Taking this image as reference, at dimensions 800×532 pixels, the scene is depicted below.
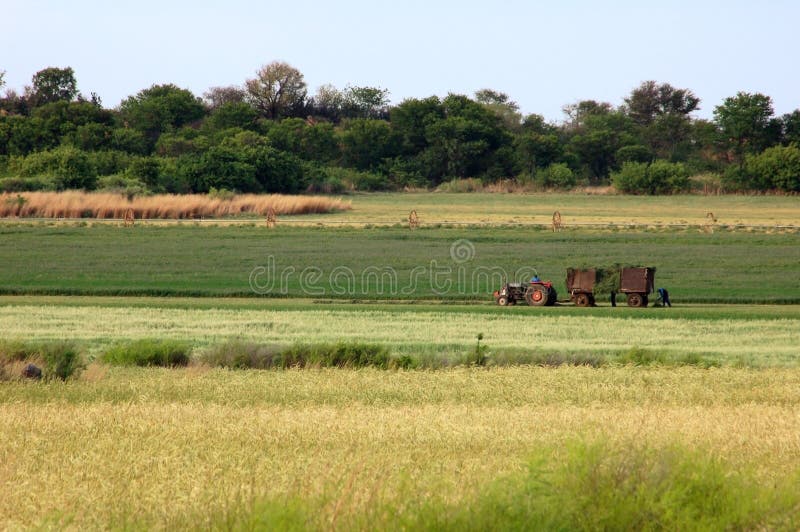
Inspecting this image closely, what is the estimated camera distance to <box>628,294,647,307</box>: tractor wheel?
31422mm

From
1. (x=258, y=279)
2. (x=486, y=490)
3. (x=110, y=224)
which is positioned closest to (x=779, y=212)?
(x=110, y=224)

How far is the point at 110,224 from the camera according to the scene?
5972 centimetres

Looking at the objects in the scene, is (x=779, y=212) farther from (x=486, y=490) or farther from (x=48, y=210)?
(x=486, y=490)

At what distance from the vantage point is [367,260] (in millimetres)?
43562

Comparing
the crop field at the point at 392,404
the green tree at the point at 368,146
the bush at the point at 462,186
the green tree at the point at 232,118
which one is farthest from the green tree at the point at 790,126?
the crop field at the point at 392,404

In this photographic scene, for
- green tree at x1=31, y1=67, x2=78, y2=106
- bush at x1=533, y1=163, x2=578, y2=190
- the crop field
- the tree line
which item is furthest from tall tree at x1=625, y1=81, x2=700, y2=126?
the crop field

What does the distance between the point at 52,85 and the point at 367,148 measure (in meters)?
38.8

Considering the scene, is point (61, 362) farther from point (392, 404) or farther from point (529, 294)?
point (529, 294)

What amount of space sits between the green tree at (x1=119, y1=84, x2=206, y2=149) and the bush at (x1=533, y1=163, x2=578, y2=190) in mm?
38397

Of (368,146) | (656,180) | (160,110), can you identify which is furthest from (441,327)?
(160,110)

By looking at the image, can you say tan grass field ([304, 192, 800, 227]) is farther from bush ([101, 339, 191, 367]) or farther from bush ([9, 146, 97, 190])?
bush ([101, 339, 191, 367])

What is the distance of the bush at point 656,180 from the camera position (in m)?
98.5

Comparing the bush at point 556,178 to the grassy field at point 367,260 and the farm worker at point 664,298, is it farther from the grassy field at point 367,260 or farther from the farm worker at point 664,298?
the farm worker at point 664,298

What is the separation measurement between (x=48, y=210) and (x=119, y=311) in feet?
132
